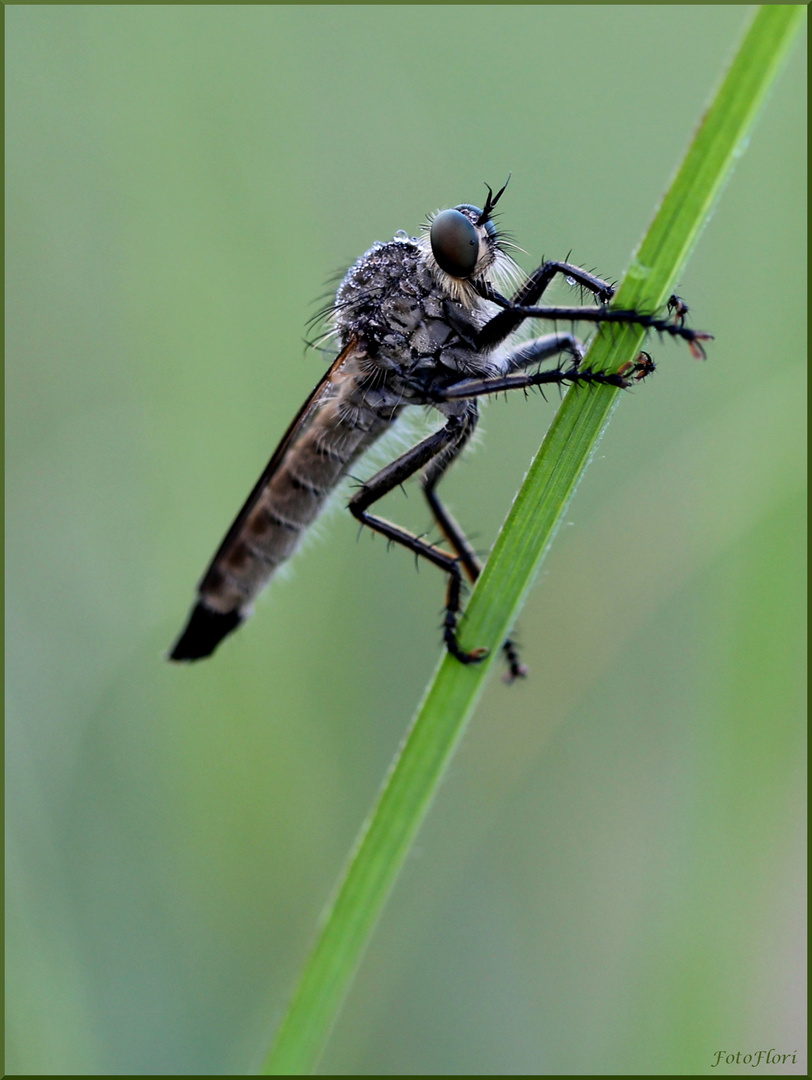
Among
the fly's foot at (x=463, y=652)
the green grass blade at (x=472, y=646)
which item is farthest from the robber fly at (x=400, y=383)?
the green grass blade at (x=472, y=646)

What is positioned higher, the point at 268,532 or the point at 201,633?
the point at 268,532

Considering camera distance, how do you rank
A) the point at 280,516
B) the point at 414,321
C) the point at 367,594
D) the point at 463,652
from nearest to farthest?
1. the point at 463,652
2. the point at 414,321
3. the point at 280,516
4. the point at 367,594

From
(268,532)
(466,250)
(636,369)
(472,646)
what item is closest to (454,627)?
(472,646)

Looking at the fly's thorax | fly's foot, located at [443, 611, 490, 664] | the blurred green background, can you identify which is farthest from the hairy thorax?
fly's foot, located at [443, 611, 490, 664]

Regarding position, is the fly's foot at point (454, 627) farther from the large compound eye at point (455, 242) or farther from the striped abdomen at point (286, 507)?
the large compound eye at point (455, 242)

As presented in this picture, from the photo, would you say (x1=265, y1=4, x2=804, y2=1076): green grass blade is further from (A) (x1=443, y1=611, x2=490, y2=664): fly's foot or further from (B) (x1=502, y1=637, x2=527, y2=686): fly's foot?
(B) (x1=502, y1=637, x2=527, y2=686): fly's foot

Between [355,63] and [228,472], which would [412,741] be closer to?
→ [228,472]

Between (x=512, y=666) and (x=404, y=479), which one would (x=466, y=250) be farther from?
(x=512, y=666)
